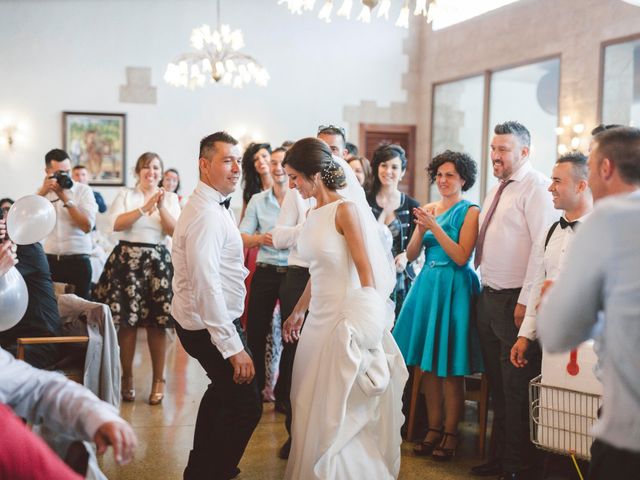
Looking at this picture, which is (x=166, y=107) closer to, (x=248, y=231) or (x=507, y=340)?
(x=248, y=231)

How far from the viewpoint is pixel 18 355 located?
331cm

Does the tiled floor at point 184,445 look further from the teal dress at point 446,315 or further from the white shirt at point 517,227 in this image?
the white shirt at point 517,227

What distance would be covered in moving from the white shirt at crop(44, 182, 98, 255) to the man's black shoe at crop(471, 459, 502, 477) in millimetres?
3355

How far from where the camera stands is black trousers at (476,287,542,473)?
134 inches

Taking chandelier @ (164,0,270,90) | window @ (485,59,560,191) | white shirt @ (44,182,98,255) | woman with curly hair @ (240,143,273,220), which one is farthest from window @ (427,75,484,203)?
white shirt @ (44,182,98,255)

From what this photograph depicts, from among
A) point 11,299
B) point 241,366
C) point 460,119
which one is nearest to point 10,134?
point 460,119

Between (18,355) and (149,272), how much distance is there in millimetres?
1572

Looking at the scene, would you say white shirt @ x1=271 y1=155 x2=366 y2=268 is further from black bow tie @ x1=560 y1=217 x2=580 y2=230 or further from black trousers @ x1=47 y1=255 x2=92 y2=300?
black trousers @ x1=47 y1=255 x2=92 y2=300

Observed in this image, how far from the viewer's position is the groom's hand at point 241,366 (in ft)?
9.37

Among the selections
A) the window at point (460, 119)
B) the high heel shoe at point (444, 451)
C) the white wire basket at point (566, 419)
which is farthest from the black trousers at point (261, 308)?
the window at point (460, 119)

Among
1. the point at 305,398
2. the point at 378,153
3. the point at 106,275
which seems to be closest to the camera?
the point at 305,398

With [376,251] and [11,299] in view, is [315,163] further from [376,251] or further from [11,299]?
[11,299]

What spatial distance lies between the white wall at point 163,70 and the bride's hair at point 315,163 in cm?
764

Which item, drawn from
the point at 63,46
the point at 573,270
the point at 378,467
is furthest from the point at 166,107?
the point at 573,270
